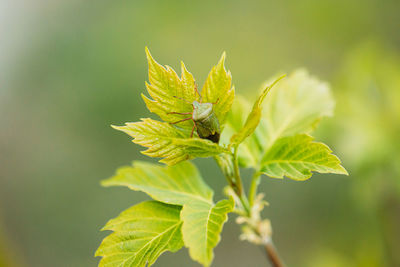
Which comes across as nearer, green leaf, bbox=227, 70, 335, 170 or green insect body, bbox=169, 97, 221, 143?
green insect body, bbox=169, 97, 221, 143

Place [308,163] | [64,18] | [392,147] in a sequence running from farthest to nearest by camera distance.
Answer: [64,18] < [392,147] < [308,163]

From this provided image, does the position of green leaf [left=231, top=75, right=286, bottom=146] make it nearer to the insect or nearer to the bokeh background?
the insect

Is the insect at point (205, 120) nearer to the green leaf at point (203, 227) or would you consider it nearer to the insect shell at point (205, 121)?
the insect shell at point (205, 121)

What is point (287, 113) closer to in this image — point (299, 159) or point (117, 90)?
point (299, 159)

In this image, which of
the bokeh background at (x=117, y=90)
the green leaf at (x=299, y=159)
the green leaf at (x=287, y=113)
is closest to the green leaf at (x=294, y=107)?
the green leaf at (x=287, y=113)

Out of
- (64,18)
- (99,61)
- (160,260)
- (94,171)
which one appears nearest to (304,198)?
(160,260)

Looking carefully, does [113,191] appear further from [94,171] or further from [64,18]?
[64,18]

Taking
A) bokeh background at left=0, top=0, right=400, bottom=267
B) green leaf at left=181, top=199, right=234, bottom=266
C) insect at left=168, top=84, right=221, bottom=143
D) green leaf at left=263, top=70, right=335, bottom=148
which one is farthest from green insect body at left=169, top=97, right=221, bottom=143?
bokeh background at left=0, top=0, right=400, bottom=267
